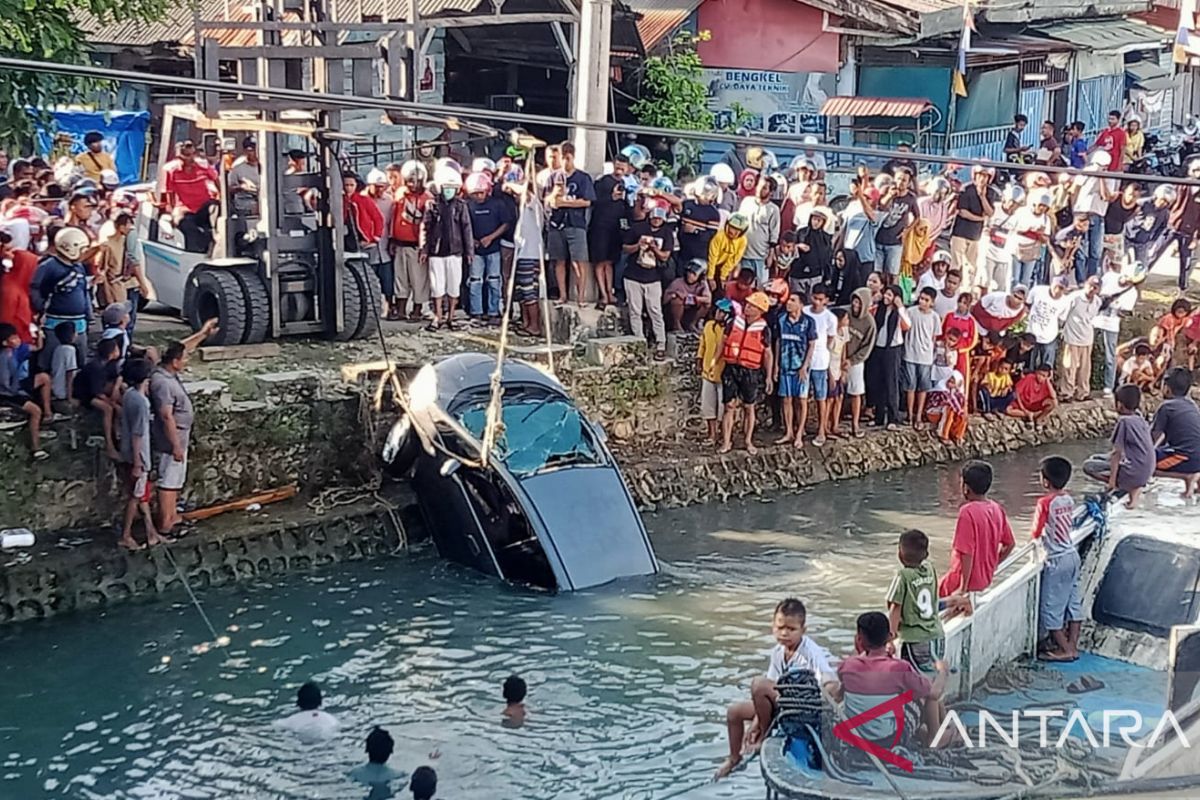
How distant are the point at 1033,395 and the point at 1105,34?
11913mm

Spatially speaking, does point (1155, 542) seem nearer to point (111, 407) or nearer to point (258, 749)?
point (258, 749)

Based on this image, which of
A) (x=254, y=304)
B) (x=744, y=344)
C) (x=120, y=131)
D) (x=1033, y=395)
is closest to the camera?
(x=254, y=304)

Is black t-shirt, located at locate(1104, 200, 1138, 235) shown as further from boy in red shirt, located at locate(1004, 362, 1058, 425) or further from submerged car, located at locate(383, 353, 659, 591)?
submerged car, located at locate(383, 353, 659, 591)

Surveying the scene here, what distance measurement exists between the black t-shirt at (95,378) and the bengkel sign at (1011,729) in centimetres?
802

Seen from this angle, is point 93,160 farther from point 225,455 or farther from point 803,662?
point 803,662

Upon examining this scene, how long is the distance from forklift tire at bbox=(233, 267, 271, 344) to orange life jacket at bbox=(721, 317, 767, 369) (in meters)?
4.78

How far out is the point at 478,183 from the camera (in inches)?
728

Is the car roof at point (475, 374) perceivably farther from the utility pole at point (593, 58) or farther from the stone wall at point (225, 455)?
the utility pole at point (593, 58)

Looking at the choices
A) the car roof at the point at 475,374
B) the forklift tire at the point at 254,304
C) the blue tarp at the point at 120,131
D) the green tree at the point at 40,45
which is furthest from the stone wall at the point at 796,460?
the blue tarp at the point at 120,131

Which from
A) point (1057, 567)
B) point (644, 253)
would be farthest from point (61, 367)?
point (1057, 567)

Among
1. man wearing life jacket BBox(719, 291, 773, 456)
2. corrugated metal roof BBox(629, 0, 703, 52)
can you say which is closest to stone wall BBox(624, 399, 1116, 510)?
man wearing life jacket BBox(719, 291, 773, 456)

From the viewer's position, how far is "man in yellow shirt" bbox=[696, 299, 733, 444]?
1798cm

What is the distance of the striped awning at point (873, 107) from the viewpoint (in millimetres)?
25641

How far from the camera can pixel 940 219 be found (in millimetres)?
20297
